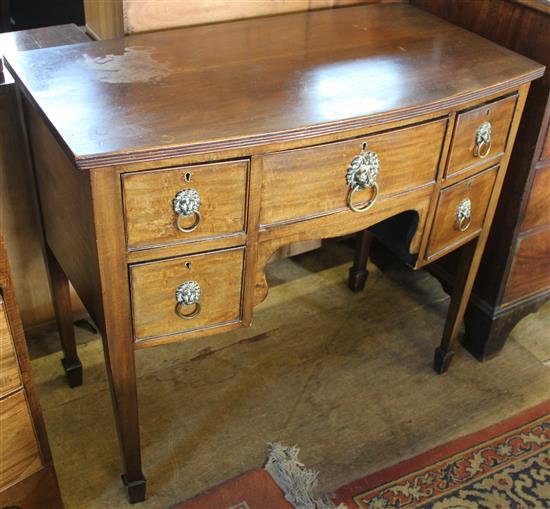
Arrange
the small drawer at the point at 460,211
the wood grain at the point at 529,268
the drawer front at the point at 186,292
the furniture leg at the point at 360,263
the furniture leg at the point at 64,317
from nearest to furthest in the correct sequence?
1. the drawer front at the point at 186,292
2. the small drawer at the point at 460,211
3. the furniture leg at the point at 64,317
4. the wood grain at the point at 529,268
5. the furniture leg at the point at 360,263

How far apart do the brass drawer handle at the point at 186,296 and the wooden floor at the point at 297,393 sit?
0.47m

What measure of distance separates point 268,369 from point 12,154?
2.60 feet

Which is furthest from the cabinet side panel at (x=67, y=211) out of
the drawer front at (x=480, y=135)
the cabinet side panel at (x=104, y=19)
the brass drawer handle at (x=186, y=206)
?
the drawer front at (x=480, y=135)

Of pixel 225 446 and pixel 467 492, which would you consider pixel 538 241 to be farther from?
pixel 225 446

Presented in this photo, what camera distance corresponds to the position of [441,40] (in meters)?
1.56

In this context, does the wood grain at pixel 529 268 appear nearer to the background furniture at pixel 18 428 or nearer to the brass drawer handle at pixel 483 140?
the brass drawer handle at pixel 483 140

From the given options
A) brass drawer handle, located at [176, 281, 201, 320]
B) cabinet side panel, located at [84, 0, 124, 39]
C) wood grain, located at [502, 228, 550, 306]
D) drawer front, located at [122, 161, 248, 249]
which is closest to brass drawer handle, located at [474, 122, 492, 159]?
wood grain, located at [502, 228, 550, 306]

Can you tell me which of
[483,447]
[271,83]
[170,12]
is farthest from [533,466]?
[170,12]

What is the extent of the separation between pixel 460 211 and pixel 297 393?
60cm

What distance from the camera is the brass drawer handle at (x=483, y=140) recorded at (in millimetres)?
1438

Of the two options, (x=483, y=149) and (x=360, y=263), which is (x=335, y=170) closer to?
(x=483, y=149)

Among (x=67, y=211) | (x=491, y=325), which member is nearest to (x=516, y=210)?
(x=491, y=325)

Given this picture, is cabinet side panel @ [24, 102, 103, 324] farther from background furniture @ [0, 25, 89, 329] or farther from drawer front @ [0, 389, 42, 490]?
drawer front @ [0, 389, 42, 490]

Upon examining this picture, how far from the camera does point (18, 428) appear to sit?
127 cm
